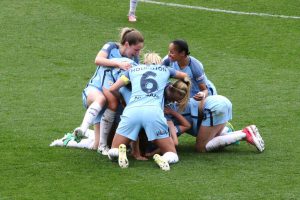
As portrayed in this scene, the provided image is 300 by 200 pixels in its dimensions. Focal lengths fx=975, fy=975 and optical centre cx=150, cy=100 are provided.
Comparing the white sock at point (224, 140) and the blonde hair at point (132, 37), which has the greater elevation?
the blonde hair at point (132, 37)

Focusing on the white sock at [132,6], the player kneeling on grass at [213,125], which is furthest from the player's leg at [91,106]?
the white sock at [132,6]

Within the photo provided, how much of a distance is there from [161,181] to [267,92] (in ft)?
14.1

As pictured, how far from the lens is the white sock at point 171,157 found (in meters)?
9.12

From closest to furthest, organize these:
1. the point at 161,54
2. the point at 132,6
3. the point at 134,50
Result: the point at 134,50, the point at 161,54, the point at 132,6

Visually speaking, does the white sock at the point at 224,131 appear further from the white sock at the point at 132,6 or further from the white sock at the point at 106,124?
the white sock at the point at 132,6

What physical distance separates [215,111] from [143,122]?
3.07 feet

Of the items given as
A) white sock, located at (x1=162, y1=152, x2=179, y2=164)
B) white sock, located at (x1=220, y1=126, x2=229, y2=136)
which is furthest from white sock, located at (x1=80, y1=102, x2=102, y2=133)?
white sock, located at (x1=220, y1=126, x2=229, y2=136)

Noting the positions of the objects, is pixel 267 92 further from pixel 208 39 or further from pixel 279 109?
pixel 208 39

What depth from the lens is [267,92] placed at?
1254 cm

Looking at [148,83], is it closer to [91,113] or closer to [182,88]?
[182,88]

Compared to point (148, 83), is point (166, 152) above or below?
below

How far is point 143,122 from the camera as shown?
9.09 metres

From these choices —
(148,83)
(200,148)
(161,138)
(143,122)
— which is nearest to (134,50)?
(148,83)

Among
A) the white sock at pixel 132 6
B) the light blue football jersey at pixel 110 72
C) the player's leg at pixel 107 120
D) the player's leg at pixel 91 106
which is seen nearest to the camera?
the player's leg at pixel 91 106
